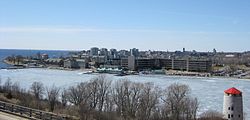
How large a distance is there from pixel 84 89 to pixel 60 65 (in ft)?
320

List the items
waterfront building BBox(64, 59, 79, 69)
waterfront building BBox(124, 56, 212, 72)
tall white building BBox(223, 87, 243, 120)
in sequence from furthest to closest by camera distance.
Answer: waterfront building BBox(64, 59, 79, 69) < waterfront building BBox(124, 56, 212, 72) < tall white building BBox(223, 87, 243, 120)

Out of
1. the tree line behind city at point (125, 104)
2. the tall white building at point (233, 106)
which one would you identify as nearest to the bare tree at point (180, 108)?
the tree line behind city at point (125, 104)

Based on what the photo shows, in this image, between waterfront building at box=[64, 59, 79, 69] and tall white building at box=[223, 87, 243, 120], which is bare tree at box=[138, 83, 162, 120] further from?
waterfront building at box=[64, 59, 79, 69]

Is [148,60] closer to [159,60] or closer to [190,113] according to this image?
[159,60]

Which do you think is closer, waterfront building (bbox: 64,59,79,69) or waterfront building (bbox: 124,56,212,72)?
waterfront building (bbox: 124,56,212,72)

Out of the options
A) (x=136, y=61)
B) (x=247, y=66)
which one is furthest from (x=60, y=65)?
(x=247, y=66)

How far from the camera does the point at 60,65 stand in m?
122

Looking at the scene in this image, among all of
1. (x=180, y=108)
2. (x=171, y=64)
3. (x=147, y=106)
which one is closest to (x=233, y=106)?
(x=180, y=108)

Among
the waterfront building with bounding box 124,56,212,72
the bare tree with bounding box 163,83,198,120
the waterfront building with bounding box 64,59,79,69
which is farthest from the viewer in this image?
the waterfront building with bounding box 64,59,79,69

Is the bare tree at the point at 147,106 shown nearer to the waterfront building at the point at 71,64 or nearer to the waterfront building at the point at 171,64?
the waterfront building at the point at 171,64

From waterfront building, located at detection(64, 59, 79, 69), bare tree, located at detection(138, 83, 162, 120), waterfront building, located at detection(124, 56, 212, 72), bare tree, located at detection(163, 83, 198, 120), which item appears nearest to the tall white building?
bare tree, located at detection(163, 83, 198, 120)

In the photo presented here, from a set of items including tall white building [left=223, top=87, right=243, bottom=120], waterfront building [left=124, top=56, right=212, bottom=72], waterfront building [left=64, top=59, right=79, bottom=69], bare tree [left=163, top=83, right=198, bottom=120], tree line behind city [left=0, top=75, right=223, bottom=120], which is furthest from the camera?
waterfront building [left=64, top=59, right=79, bottom=69]

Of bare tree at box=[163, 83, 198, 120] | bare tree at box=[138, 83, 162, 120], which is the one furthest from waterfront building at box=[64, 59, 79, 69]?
bare tree at box=[138, 83, 162, 120]

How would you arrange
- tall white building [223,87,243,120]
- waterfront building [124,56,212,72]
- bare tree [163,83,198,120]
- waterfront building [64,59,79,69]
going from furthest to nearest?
waterfront building [64,59,79,69] < waterfront building [124,56,212,72] < bare tree [163,83,198,120] < tall white building [223,87,243,120]
